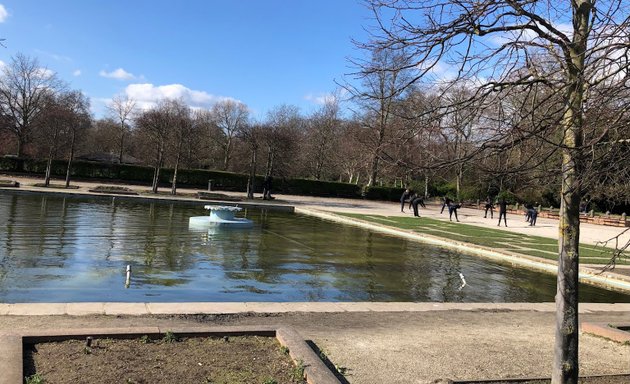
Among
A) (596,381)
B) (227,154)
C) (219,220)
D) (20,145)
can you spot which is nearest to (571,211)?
(596,381)

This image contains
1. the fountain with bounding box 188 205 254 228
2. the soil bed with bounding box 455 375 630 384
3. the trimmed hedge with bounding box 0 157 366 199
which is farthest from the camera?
the trimmed hedge with bounding box 0 157 366 199

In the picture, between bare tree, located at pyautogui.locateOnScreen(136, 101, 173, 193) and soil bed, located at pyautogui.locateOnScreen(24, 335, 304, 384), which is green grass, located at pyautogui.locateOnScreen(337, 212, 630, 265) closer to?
soil bed, located at pyautogui.locateOnScreen(24, 335, 304, 384)

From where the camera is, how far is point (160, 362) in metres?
4.84

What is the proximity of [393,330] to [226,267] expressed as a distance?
5.81m

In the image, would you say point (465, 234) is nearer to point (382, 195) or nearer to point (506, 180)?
point (506, 180)

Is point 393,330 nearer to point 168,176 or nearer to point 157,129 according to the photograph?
point 157,129

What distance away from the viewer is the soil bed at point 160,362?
4461 millimetres

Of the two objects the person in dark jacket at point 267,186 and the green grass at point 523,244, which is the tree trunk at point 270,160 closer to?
the person in dark jacket at point 267,186

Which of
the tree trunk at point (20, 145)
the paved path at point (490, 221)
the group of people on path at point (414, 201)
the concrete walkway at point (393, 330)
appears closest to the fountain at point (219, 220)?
the concrete walkway at point (393, 330)

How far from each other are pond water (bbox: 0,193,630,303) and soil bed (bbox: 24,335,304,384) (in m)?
3.36

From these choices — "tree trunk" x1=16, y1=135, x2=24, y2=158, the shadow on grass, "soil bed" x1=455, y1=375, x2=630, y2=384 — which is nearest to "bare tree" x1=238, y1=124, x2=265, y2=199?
"tree trunk" x1=16, y1=135, x2=24, y2=158

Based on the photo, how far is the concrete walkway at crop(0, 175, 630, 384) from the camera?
222 inches

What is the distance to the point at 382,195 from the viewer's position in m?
59.5

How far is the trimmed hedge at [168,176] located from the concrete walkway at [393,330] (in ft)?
144
